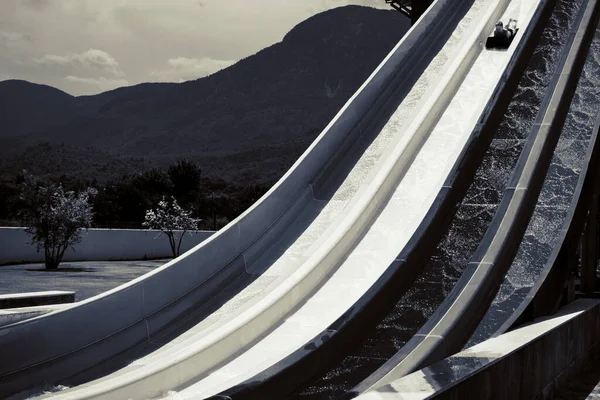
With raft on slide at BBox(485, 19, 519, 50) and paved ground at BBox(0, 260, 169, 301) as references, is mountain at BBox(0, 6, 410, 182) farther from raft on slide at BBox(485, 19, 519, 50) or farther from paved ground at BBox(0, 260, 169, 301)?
raft on slide at BBox(485, 19, 519, 50)

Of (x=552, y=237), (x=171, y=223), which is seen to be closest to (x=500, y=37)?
(x=552, y=237)

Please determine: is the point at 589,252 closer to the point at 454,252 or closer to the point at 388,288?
the point at 454,252

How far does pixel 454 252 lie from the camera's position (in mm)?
6535

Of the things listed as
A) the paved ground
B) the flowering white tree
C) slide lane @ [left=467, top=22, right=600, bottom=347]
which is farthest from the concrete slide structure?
the flowering white tree

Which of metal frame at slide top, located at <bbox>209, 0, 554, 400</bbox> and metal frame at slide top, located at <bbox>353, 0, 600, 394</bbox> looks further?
metal frame at slide top, located at <bbox>353, 0, 600, 394</bbox>

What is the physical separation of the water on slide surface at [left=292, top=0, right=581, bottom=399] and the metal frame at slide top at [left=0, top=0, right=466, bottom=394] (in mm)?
1876

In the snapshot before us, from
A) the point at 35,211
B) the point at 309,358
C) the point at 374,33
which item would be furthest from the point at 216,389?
the point at 374,33

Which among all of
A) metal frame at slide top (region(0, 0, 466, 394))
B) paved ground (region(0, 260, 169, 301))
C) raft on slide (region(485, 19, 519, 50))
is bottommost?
paved ground (region(0, 260, 169, 301))

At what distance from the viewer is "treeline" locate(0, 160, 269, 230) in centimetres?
4616

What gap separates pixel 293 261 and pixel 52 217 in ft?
37.7

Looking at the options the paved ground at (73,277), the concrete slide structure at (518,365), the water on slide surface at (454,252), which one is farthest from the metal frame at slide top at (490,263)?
the paved ground at (73,277)

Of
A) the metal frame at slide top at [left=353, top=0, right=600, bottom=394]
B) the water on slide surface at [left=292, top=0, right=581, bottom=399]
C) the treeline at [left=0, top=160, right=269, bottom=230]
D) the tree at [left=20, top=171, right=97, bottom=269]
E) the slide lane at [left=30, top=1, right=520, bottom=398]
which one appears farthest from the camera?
the treeline at [left=0, top=160, right=269, bottom=230]

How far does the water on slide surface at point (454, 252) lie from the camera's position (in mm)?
5129

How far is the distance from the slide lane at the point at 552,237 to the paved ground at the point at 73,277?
268 inches
